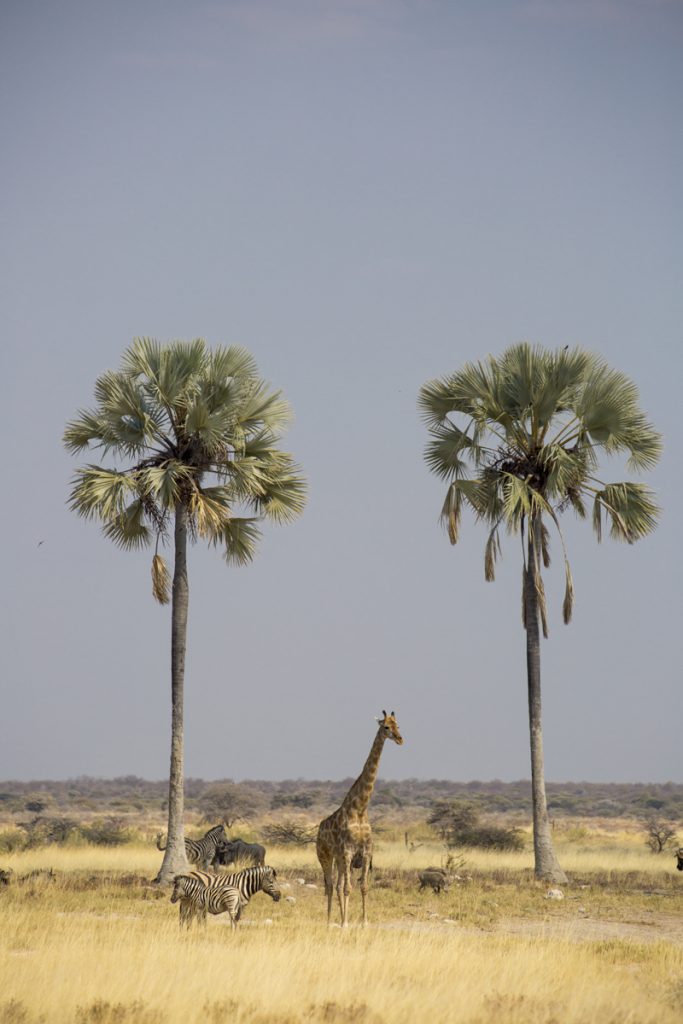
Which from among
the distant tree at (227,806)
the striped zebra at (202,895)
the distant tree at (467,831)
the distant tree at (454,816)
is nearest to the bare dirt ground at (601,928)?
the striped zebra at (202,895)

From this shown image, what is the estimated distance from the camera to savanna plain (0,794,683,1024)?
11391mm

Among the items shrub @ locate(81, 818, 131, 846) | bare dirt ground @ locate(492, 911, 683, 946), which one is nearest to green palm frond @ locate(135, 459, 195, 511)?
bare dirt ground @ locate(492, 911, 683, 946)

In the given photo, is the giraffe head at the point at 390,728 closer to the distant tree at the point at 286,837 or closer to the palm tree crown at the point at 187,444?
the palm tree crown at the point at 187,444

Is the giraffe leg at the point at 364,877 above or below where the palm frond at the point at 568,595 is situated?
below

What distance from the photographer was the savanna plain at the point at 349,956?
11391mm

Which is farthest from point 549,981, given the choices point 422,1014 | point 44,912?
point 44,912

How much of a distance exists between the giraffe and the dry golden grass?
2.33 feet

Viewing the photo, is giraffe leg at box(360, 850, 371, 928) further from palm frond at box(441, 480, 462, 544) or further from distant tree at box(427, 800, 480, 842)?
distant tree at box(427, 800, 480, 842)

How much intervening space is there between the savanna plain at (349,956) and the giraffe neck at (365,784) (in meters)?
1.74

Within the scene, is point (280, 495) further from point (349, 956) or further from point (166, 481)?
point (349, 956)

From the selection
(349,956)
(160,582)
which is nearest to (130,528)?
(160,582)

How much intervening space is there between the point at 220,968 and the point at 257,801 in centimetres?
4976

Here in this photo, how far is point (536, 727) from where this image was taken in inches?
1041

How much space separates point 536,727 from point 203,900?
11199 millimetres
